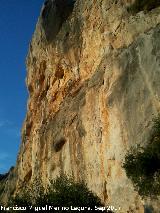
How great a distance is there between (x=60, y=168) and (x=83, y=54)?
976 centimetres

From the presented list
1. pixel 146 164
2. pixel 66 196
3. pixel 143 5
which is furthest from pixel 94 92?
→ pixel 146 164

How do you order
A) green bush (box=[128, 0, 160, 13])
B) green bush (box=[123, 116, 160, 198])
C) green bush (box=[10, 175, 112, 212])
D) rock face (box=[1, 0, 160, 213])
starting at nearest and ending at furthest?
1. green bush (box=[123, 116, 160, 198])
2. rock face (box=[1, 0, 160, 213])
3. green bush (box=[10, 175, 112, 212])
4. green bush (box=[128, 0, 160, 13])

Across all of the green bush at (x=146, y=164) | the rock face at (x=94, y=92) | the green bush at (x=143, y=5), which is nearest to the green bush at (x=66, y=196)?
the rock face at (x=94, y=92)

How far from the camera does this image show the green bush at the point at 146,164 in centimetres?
2128

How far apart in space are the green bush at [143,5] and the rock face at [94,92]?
56 cm

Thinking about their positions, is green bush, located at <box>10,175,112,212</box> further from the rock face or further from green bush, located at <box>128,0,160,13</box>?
green bush, located at <box>128,0,160,13</box>

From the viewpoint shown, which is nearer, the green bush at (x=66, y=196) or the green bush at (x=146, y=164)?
the green bush at (x=146, y=164)

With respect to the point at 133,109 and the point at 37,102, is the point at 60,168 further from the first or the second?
the point at 37,102

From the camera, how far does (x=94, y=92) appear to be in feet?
94.8

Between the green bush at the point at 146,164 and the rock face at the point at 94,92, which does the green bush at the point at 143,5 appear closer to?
the rock face at the point at 94,92

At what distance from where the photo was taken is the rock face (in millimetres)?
23469

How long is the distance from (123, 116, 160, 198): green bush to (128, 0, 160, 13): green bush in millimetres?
9787

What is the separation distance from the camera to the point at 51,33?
3978cm

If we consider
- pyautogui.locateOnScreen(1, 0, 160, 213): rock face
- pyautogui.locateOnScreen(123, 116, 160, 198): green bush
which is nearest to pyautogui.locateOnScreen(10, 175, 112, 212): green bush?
pyautogui.locateOnScreen(1, 0, 160, 213): rock face
